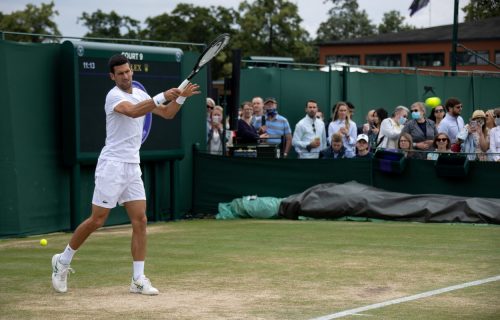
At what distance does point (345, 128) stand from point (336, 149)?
0.93 metres

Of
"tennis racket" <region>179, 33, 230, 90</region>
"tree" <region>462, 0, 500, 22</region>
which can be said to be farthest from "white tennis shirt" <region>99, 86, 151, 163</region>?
"tree" <region>462, 0, 500, 22</region>

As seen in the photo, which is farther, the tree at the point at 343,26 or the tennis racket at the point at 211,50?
the tree at the point at 343,26

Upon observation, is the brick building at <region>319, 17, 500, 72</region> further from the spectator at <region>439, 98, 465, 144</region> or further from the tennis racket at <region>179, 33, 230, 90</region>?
the tennis racket at <region>179, 33, 230, 90</region>

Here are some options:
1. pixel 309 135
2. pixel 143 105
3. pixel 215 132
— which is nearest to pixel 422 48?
pixel 309 135

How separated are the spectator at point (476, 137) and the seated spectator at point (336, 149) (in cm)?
→ 204

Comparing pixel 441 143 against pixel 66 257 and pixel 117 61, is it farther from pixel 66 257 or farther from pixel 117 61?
pixel 66 257

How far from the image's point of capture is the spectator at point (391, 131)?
1751 cm

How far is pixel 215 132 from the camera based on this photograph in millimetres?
18719

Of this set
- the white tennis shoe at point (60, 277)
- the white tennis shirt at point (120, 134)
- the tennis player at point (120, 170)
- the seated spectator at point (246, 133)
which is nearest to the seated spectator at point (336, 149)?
the seated spectator at point (246, 133)

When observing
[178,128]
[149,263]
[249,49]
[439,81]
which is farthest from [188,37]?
[149,263]

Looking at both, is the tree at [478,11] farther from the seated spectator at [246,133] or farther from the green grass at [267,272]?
the green grass at [267,272]

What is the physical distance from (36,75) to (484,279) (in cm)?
765

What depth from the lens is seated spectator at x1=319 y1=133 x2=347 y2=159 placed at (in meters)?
17.5

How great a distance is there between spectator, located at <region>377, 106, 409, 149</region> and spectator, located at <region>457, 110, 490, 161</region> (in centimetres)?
120
